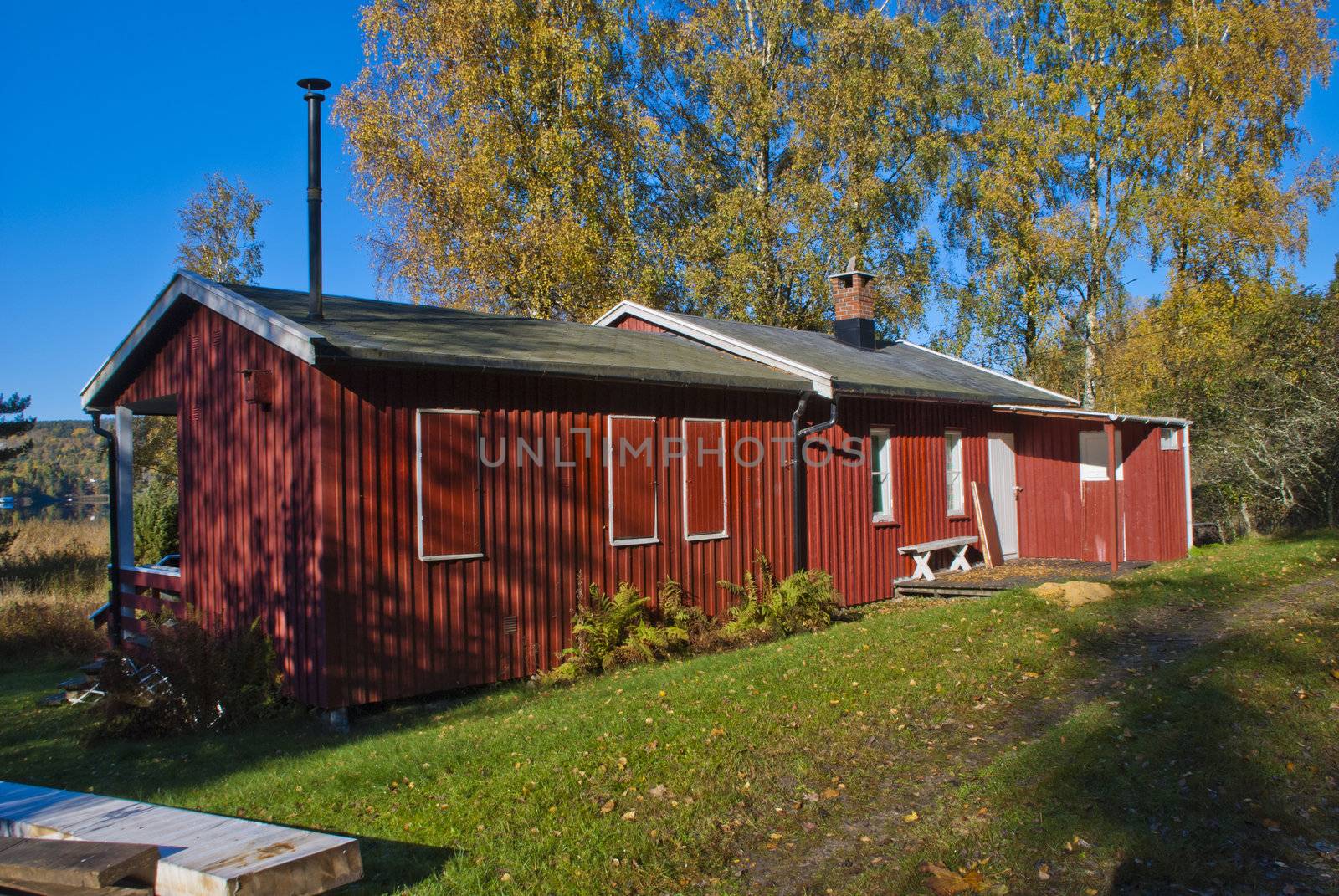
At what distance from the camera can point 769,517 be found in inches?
515

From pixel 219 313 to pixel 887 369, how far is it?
10.2 m

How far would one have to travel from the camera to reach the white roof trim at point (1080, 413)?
50.0 ft

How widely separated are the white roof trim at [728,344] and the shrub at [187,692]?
23.9 feet

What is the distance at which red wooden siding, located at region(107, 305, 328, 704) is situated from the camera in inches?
349

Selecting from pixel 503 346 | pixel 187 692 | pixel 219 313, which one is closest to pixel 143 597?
pixel 187 692

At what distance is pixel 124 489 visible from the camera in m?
12.3

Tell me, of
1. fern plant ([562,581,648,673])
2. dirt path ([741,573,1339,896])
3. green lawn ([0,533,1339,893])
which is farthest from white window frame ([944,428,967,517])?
fern plant ([562,581,648,673])

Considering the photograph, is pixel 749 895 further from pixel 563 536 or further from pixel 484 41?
pixel 484 41

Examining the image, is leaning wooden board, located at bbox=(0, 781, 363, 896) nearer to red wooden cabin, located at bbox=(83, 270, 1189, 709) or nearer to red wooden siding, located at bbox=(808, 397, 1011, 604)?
red wooden cabin, located at bbox=(83, 270, 1189, 709)

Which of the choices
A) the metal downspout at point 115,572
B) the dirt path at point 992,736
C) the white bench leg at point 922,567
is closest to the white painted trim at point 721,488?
the white bench leg at point 922,567

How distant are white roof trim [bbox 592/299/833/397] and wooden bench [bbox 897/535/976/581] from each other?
3.49 m

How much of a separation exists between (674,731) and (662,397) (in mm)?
5261

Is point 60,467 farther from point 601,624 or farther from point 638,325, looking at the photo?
point 601,624

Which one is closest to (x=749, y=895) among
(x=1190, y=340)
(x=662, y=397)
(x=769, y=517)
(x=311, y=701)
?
(x=311, y=701)
